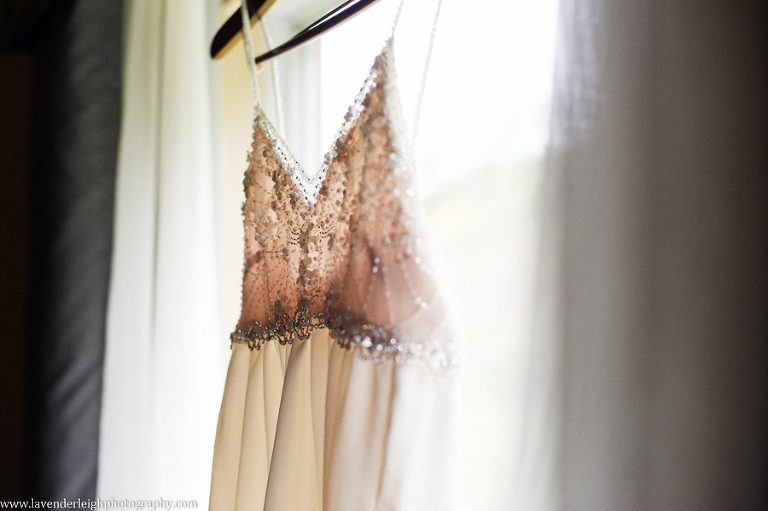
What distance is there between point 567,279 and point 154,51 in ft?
2.72

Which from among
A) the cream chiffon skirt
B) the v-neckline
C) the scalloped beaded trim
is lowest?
the cream chiffon skirt

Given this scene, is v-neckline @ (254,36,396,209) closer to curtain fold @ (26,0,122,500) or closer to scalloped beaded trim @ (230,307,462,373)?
scalloped beaded trim @ (230,307,462,373)

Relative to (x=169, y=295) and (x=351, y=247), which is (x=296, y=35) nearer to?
(x=351, y=247)

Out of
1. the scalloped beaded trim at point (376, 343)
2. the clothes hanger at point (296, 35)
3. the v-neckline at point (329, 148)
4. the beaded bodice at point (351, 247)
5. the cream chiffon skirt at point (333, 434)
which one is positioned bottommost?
the cream chiffon skirt at point (333, 434)

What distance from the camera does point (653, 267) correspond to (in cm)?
43

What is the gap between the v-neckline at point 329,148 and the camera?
47 cm

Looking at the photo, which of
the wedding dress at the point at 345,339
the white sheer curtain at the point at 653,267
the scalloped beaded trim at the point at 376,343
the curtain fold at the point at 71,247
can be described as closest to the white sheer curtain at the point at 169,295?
the curtain fold at the point at 71,247

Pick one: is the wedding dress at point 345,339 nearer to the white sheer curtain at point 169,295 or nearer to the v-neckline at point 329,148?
the v-neckline at point 329,148

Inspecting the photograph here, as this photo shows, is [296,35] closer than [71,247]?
Yes

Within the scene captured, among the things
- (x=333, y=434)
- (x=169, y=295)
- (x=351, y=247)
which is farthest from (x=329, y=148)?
(x=169, y=295)

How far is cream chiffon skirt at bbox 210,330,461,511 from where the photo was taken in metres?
0.43

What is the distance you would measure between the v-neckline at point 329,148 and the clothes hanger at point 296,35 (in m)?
0.06

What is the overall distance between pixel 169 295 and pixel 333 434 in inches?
18.4

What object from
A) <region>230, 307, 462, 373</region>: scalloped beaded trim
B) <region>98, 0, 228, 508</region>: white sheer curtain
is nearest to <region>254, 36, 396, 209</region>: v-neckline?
<region>230, 307, 462, 373</region>: scalloped beaded trim
